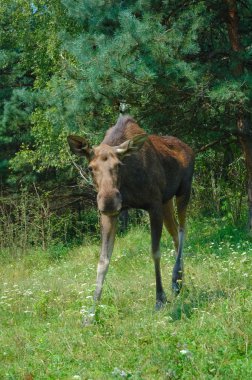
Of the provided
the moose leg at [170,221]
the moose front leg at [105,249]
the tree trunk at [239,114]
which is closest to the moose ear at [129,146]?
the moose front leg at [105,249]

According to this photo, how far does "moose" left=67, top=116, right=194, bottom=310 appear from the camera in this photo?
6.86m

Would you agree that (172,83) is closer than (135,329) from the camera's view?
No

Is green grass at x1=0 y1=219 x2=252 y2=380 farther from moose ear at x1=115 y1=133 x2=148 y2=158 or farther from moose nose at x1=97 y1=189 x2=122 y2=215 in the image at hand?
moose ear at x1=115 y1=133 x2=148 y2=158

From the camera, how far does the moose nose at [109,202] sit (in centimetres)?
646

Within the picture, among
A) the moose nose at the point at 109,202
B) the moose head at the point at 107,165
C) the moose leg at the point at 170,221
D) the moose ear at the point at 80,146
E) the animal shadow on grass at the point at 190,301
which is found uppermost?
the moose ear at the point at 80,146

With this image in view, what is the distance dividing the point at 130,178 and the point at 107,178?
719 mm

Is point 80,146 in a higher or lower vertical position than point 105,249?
higher

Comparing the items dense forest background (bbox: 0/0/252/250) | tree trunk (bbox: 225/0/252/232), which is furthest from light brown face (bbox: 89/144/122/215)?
tree trunk (bbox: 225/0/252/232)

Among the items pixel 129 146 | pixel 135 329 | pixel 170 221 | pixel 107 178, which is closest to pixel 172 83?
pixel 170 221

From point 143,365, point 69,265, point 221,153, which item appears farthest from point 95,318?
point 221,153

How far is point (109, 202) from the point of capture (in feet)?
21.2

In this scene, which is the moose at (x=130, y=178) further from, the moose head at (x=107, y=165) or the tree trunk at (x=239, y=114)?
the tree trunk at (x=239, y=114)

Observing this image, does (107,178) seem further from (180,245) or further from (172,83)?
(172,83)

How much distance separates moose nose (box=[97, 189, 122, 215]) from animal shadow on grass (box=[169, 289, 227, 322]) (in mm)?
1107
